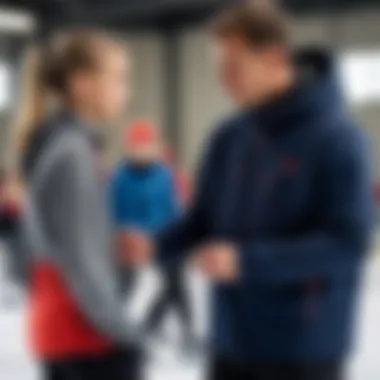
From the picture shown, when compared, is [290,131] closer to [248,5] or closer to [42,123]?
[248,5]

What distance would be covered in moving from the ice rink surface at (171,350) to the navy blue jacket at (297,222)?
131 centimetres

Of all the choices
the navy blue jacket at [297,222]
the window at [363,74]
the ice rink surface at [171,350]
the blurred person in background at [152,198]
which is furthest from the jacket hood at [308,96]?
the window at [363,74]

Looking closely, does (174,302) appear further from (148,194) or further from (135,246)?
(135,246)

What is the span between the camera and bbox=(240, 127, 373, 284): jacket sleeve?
1.72 metres

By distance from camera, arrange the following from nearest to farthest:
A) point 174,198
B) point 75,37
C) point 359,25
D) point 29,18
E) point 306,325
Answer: point 306,325 < point 75,37 < point 174,198 < point 29,18 < point 359,25

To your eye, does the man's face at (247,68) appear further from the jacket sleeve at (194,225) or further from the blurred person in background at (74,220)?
the blurred person in background at (74,220)

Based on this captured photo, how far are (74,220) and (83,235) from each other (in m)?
0.04

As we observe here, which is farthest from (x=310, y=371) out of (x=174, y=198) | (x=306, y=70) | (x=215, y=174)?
(x=174, y=198)

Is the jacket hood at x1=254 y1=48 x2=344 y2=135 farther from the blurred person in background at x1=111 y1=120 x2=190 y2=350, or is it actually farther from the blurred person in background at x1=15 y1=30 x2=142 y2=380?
the blurred person in background at x1=111 y1=120 x2=190 y2=350

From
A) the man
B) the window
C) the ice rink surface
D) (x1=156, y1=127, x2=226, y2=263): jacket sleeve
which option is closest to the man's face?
the man

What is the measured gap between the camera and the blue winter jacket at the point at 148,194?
5367 millimetres

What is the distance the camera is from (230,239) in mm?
1848

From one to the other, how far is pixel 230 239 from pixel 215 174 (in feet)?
0.46

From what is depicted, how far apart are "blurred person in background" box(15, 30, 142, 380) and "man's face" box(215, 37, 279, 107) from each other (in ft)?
1.08
